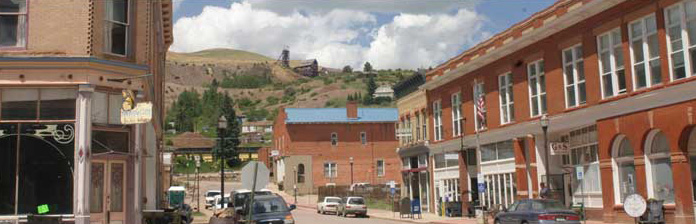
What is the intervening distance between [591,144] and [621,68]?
165 inches

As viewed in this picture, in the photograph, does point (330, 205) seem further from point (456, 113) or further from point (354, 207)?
point (456, 113)

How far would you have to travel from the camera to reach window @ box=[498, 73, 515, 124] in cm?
3678

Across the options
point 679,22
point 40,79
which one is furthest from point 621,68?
point 40,79

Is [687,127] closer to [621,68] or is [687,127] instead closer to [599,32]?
[621,68]

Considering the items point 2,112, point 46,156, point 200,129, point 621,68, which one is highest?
point 200,129

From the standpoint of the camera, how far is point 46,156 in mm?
19641

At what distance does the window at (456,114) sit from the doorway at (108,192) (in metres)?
25.4

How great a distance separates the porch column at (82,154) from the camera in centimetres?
1933

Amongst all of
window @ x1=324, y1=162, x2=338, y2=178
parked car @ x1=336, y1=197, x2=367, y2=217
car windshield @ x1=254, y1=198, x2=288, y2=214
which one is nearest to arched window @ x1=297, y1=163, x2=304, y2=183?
window @ x1=324, y1=162, x2=338, y2=178

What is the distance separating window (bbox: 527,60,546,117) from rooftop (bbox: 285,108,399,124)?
4698 cm

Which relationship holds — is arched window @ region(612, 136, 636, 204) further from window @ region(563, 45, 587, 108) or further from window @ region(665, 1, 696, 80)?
window @ region(665, 1, 696, 80)

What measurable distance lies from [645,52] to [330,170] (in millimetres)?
56662

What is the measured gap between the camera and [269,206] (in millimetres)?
22422

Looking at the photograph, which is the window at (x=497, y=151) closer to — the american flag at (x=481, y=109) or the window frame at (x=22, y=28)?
the american flag at (x=481, y=109)
